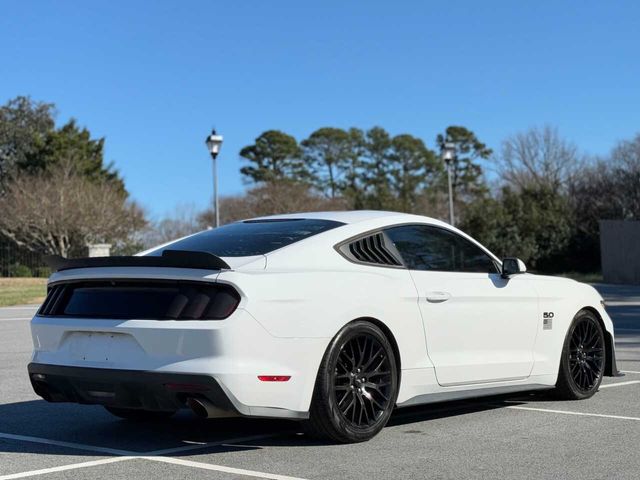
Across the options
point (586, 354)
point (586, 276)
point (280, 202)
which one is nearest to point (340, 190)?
point (280, 202)

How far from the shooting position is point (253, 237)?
6438mm

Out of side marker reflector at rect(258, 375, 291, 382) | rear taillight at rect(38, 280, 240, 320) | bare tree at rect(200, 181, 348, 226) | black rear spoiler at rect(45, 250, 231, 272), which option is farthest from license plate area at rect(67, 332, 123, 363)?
bare tree at rect(200, 181, 348, 226)

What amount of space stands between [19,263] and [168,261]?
3704 centimetres

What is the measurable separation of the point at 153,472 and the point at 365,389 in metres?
1.52

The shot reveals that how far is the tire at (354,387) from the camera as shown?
5.69m

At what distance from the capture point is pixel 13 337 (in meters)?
14.4

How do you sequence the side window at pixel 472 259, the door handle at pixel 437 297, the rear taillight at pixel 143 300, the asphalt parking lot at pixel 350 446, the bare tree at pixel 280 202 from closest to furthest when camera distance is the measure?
the asphalt parking lot at pixel 350 446 < the rear taillight at pixel 143 300 < the door handle at pixel 437 297 < the side window at pixel 472 259 < the bare tree at pixel 280 202

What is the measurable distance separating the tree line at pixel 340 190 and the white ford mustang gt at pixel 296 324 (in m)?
29.7

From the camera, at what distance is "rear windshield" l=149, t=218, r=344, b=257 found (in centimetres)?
612

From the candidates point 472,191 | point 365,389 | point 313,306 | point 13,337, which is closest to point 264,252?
point 313,306

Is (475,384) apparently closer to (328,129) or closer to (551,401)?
(551,401)

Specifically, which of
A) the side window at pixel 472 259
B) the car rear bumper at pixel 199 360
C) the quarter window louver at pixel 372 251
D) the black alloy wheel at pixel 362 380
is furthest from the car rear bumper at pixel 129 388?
the side window at pixel 472 259

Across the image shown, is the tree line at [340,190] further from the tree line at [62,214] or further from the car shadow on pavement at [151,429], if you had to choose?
the car shadow on pavement at [151,429]

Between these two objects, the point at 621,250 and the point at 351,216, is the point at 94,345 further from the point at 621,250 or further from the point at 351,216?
the point at 621,250
